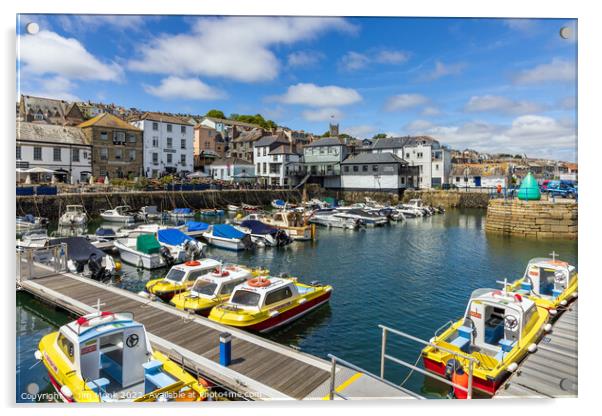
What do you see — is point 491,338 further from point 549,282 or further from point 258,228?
point 258,228

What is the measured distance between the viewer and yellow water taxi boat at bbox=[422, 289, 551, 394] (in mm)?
8055

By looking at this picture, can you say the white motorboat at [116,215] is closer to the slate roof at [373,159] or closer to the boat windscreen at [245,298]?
the boat windscreen at [245,298]

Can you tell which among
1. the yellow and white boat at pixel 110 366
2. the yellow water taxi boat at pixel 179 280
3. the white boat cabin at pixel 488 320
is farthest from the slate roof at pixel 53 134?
the white boat cabin at pixel 488 320

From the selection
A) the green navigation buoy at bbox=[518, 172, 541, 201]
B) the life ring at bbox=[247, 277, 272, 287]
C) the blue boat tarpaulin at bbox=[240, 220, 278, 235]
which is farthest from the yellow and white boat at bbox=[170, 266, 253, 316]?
the green navigation buoy at bbox=[518, 172, 541, 201]

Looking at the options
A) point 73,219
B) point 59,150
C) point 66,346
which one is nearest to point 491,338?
point 66,346

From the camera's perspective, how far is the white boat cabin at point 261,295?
11.6 meters

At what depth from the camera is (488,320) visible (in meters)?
9.63

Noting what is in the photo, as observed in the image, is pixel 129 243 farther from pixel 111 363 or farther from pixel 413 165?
pixel 413 165

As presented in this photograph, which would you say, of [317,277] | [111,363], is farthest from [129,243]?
[111,363]

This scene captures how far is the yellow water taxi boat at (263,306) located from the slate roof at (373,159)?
47461mm

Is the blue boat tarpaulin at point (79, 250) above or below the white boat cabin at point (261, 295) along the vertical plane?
above

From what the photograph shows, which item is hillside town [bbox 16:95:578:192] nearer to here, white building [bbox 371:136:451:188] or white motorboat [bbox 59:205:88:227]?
white building [bbox 371:136:451:188]

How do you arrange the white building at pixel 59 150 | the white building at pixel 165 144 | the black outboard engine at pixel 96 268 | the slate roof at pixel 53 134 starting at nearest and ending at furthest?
the black outboard engine at pixel 96 268, the white building at pixel 59 150, the slate roof at pixel 53 134, the white building at pixel 165 144
